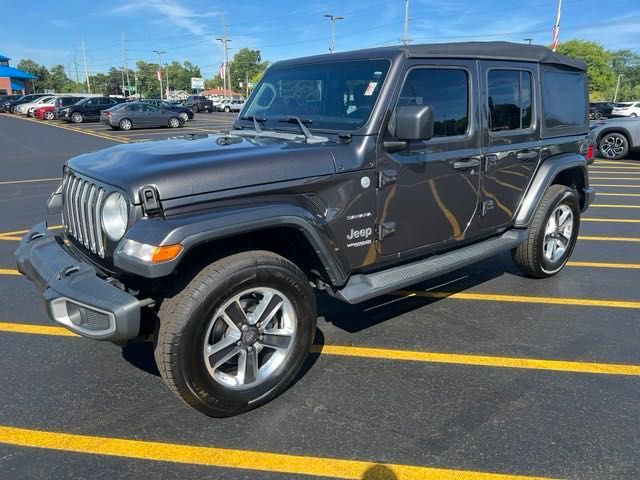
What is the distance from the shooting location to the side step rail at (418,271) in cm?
329

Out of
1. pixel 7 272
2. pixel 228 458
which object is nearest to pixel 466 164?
pixel 228 458

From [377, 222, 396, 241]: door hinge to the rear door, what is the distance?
1.10m

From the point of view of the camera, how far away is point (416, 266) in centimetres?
373

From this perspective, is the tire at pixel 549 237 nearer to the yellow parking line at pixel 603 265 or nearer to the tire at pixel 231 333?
the yellow parking line at pixel 603 265

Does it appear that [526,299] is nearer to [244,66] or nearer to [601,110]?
[601,110]

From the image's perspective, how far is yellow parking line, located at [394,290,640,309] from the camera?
14.8 feet

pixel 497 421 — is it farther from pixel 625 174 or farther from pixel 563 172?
pixel 625 174

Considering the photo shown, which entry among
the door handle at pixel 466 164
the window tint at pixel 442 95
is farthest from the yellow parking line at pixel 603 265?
the window tint at pixel 442 95

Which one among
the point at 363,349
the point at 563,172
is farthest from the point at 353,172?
the point at 563,172

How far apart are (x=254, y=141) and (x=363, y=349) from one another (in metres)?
1.67

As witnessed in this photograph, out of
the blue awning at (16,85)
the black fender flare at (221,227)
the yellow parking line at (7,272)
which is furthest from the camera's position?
the blue awning at (16,85)

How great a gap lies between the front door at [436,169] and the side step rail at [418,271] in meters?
0.15

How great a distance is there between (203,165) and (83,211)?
88 cm

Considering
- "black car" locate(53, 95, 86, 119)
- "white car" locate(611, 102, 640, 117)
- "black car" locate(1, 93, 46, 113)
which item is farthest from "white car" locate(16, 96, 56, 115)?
"white car" locate(611, 102, 640, 117)
